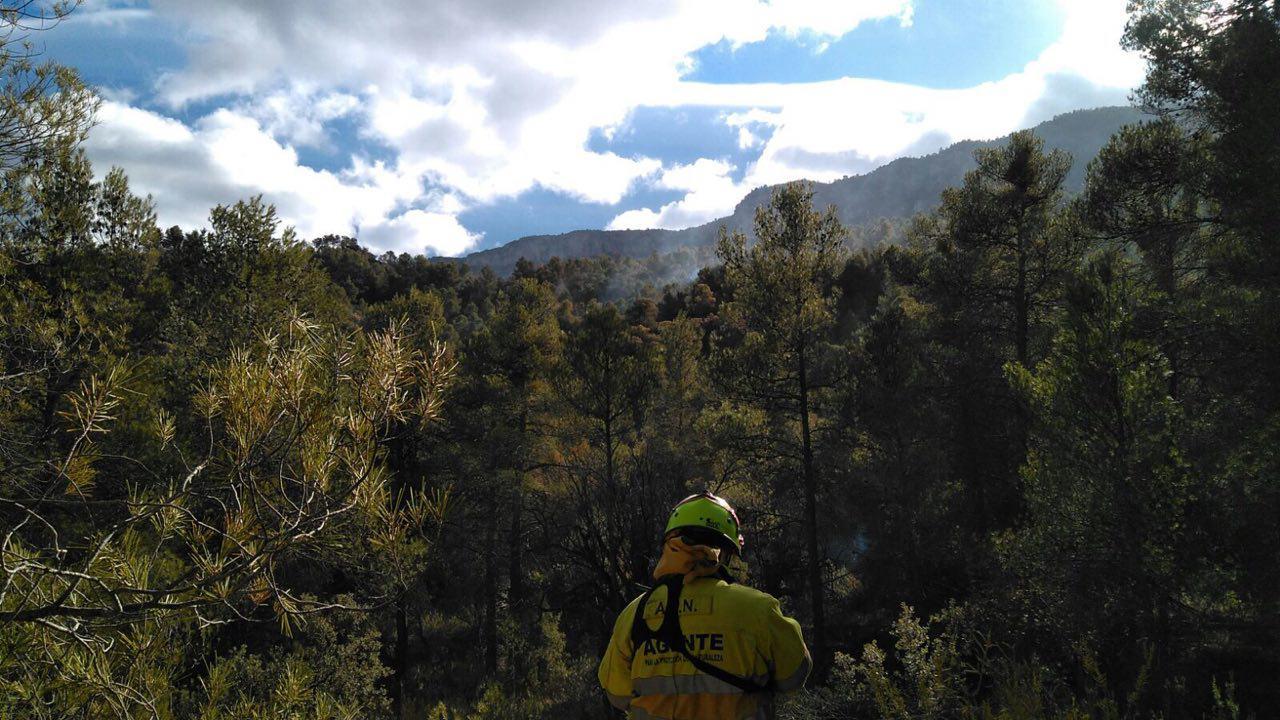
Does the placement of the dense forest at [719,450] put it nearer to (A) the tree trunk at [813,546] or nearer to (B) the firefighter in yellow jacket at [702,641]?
(A) the tree trunk at [813,546]

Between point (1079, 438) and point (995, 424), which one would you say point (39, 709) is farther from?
point (995, 424)

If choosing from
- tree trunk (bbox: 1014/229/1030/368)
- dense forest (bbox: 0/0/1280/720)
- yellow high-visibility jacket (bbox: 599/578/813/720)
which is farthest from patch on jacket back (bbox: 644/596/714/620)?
tree trunk (bbox: 1014/229/1030/368)

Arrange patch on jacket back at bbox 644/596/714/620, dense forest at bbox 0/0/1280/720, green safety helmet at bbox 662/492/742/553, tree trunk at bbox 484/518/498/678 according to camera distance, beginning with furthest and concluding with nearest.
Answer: tree trunk at bbox 484/518/498/678 < dense forest at bbox 0/0/1280/720 < green safety helmet at bbox 662/492/742/553 < patch on jacket back at bbox 644/596/714/620

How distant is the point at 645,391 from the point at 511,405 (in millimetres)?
4415

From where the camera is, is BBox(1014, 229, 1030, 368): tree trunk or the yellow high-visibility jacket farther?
BBox(1014, 229, 1030, 368): tree trunk

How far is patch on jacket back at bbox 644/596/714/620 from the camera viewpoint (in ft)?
8.39

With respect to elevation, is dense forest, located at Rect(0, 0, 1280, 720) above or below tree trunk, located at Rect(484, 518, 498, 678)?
above

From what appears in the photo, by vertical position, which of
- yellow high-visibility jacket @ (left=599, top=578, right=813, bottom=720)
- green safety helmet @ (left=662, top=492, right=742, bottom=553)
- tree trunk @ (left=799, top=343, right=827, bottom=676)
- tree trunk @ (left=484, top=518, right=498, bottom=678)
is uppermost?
green safety helmet @ (left=662, top=492, right=742, bottom=553)

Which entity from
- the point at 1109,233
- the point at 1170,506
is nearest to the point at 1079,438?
the point at 1170,506

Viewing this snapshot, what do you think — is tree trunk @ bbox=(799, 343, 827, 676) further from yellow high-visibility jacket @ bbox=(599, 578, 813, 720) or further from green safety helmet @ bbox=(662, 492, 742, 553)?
yellow high-visibility jacket @ bbox=(599, 578, 813, 720)

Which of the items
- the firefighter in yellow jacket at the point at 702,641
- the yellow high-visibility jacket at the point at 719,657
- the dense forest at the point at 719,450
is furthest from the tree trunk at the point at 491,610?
the yellow high-visibility jacket at the point at 719,657

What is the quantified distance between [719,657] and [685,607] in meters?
0.23

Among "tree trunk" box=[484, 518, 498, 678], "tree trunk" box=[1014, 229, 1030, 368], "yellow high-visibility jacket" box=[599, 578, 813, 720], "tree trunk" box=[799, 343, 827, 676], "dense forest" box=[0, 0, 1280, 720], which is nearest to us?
"yellow high-visibility jacket" box=[599, 578, 813, 720]

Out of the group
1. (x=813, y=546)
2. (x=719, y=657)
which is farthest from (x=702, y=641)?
(x=813, y=546)
